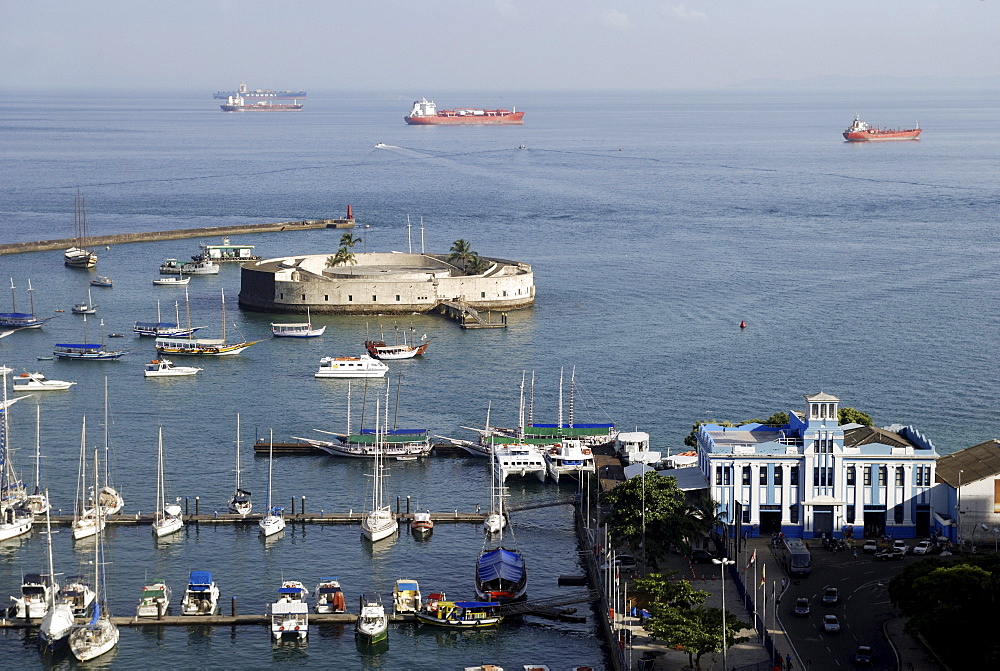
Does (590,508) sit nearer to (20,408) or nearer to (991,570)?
(991,570)

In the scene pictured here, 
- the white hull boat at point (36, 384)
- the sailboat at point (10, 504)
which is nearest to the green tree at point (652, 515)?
the sailboat at point (10, 504)

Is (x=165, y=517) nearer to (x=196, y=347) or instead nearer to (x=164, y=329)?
(x=196, y=347)

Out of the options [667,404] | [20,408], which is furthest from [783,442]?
[20,408]

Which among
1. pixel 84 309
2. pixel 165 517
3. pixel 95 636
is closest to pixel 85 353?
pixel 84 309

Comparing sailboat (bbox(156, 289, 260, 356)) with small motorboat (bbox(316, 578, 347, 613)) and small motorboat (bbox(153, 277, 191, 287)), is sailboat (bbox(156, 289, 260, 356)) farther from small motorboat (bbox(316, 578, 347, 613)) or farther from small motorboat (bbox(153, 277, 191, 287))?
small motorboat (bbox(316, 578, 347, 613))

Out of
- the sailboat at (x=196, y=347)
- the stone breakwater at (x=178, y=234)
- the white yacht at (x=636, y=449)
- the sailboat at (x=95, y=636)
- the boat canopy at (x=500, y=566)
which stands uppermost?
the stone breakwater at (x=178, y=234)

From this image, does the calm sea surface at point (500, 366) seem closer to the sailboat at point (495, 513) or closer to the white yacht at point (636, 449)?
the sailboat at point (495, 513)
